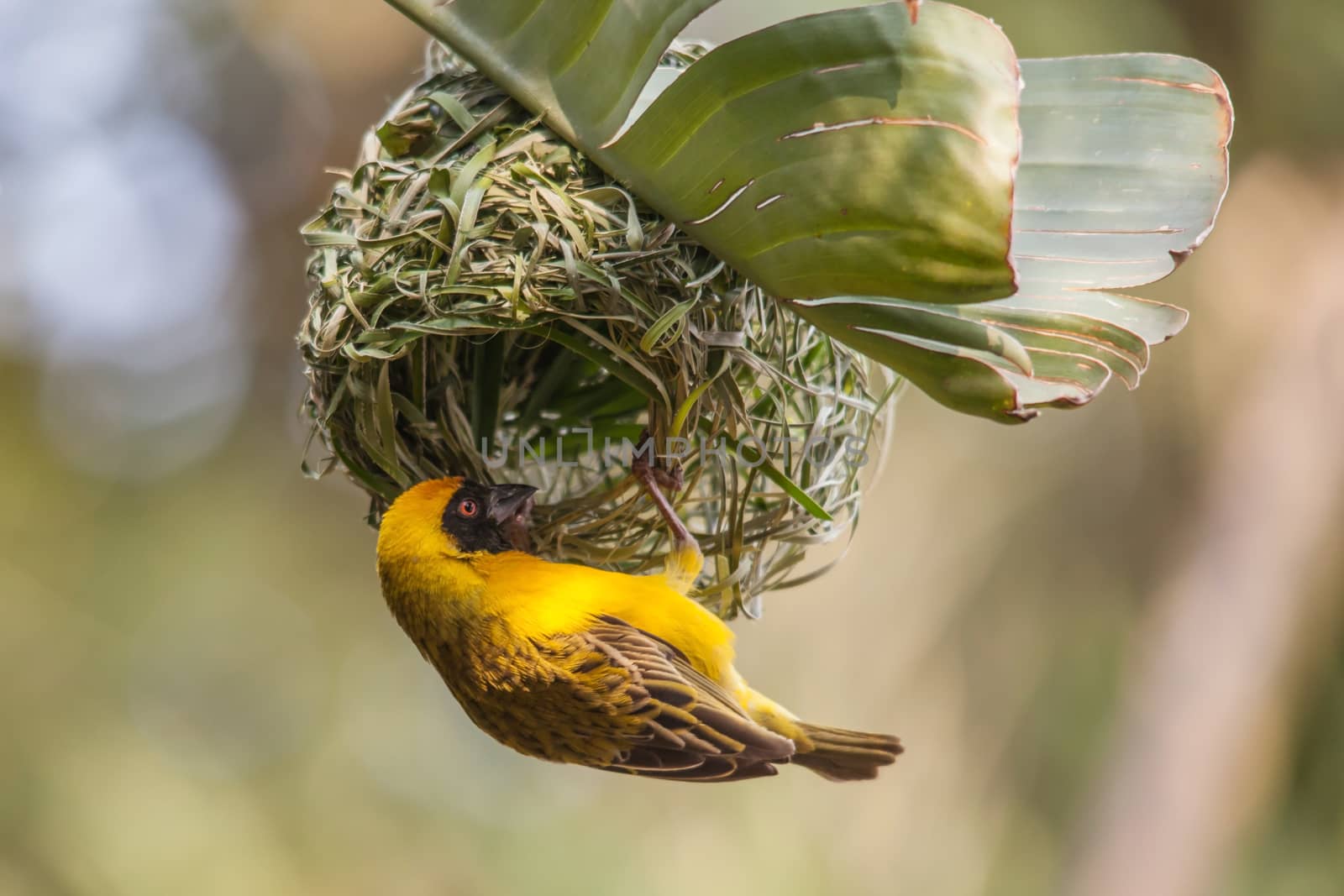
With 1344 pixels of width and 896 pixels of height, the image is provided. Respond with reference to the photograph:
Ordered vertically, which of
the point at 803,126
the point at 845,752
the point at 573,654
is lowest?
the point at 845,752

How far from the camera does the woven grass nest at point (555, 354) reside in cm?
A: 142

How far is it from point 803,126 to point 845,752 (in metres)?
1.32

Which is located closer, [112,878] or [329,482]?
[112,878]

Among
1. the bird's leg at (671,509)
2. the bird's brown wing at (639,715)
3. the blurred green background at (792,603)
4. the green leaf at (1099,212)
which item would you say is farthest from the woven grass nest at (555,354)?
the blurred green background at (792,603)

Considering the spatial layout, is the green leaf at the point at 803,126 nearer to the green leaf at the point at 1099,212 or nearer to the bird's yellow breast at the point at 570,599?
the green leaf at the point at 1099,212

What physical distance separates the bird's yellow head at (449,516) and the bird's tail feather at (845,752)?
0.75 m

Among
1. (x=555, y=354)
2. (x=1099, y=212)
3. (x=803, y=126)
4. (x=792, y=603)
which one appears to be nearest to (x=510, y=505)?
(x=555, y=354)

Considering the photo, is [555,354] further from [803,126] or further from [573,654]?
[803,126]

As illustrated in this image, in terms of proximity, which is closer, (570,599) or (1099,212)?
(1099,212)

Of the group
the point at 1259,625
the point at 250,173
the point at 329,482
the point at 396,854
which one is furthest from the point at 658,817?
the point at 250,173

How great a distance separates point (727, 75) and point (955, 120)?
291 millimetres

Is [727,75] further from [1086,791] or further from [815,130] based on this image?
[1086,791]

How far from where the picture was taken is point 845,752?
2062 mm

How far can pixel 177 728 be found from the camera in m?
4.51
